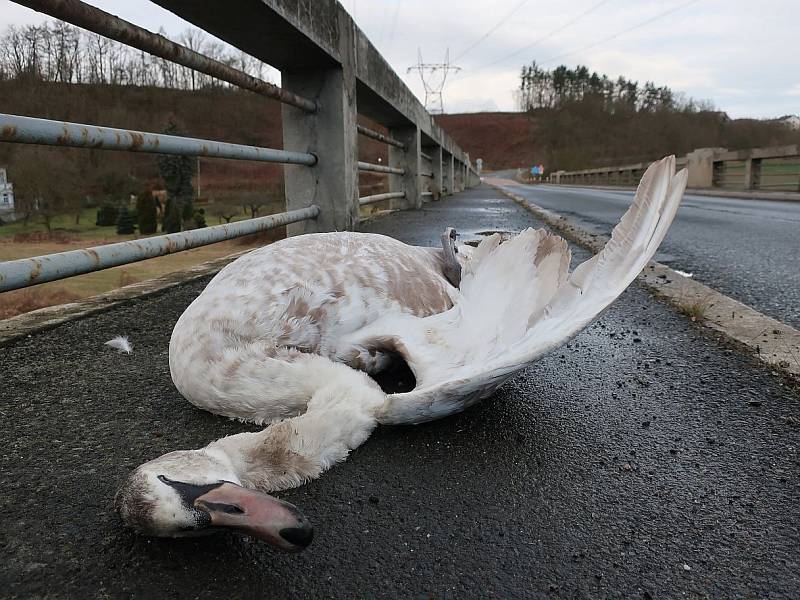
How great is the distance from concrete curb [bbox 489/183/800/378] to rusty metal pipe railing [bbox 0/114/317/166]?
99.4 inches

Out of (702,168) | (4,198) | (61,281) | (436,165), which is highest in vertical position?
(436,165)

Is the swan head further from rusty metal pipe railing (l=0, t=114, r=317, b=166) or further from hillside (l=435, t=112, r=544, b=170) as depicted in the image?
hillside (l=435, t=112, r=544, b=170)

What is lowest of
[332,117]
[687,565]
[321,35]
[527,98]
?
[687,565]

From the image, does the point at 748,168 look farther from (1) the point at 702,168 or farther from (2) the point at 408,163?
(2) the point at 408,163

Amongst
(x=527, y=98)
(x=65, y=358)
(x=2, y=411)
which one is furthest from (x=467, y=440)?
(x=527, y=98)

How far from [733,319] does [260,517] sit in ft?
7.50

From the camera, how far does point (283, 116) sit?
495 centimetres

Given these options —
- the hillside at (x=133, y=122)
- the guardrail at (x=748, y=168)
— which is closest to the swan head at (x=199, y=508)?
the hillside at (x=133, y=122)

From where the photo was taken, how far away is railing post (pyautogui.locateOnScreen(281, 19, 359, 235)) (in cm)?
493

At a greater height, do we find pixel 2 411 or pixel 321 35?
pixel 321 35

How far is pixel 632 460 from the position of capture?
1.38 meters

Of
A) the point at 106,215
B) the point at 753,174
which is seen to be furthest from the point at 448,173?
the point at 106,215

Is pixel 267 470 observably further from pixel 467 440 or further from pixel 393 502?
pixel 467 440

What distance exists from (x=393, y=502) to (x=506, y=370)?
1.35 ft
